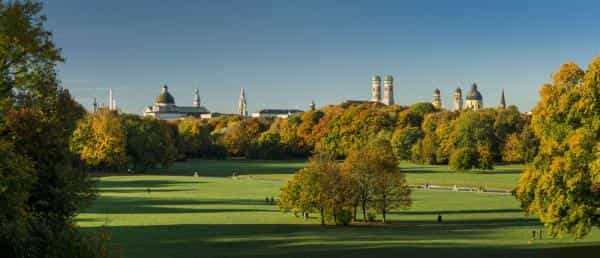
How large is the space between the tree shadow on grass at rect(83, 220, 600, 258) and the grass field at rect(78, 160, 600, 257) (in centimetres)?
5

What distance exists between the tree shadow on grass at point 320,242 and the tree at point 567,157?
199 cm

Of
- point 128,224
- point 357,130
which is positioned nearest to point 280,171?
point 357,130

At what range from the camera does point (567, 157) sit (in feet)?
108

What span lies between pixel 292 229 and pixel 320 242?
642cm

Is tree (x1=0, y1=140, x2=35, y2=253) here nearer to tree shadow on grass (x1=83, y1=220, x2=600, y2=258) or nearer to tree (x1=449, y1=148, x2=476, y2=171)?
tree shadow on grass (x1=83, y1=220, x2=600, y2=258)

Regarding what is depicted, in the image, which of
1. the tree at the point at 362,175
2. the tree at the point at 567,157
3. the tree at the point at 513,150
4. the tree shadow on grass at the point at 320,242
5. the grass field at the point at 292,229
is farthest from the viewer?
the tree at the point at 513,150

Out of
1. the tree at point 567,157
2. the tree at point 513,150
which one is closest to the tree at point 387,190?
the tree at point 567,157

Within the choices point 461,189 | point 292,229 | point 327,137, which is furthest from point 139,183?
point 327,137

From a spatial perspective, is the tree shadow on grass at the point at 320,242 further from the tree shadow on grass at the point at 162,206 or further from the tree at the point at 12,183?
the tree at the point at 12,183

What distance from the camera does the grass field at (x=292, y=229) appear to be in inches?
1374

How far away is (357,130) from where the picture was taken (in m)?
146

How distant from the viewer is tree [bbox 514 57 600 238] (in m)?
32.5

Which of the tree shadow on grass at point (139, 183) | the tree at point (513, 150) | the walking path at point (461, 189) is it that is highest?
the tree at point (513, 150)

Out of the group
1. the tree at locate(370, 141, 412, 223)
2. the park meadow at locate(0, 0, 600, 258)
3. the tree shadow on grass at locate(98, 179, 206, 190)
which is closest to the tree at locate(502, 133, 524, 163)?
the park meadow at locate(0, 0, 600, 258)
